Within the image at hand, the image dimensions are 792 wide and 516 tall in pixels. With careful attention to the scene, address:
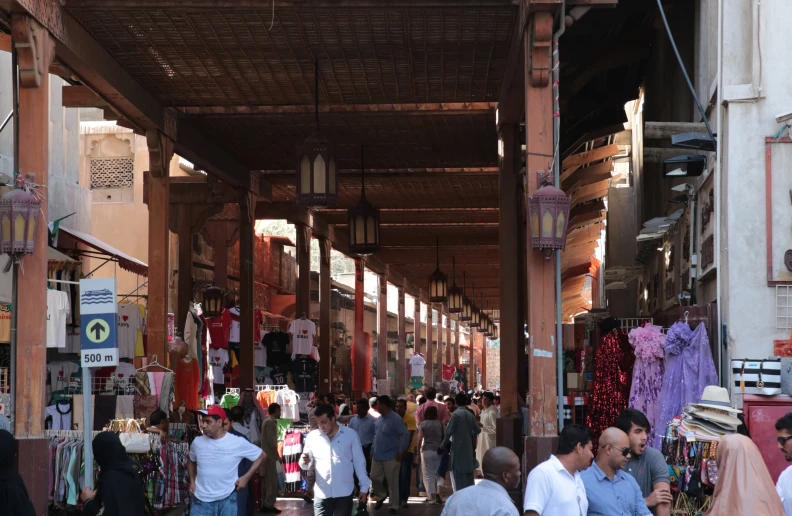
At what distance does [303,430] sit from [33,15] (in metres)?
9.23

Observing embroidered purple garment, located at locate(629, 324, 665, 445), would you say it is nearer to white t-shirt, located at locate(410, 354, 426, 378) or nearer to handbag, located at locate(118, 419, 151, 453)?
handbag, located at locate(118, 419, 151, 453)

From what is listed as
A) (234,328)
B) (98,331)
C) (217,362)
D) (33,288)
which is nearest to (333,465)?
(98,331)

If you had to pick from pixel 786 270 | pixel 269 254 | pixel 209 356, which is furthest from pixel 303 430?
pixel 269 254

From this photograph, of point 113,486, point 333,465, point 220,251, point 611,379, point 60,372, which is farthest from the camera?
point 220,251

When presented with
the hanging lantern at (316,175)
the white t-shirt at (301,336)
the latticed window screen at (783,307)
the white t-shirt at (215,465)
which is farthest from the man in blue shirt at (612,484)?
the white t-shirt at (301,336)

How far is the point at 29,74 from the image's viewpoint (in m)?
11.1

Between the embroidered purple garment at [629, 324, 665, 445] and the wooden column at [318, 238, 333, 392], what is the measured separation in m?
15.2

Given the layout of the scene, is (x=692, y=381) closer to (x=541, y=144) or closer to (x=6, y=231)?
(x=541, y=144)

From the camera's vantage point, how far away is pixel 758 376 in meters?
9.45

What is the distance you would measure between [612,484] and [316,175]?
26.9ft

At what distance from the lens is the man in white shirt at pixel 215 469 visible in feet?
29.7

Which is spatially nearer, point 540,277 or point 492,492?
point 492,492

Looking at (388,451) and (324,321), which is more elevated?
(324,321)

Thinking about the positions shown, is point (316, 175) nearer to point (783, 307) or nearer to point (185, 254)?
point (783, 307)
